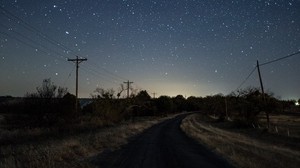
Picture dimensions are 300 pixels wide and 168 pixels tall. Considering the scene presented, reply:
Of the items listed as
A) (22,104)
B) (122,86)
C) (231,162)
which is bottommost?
(231,162)

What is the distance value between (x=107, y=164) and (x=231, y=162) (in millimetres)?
5699

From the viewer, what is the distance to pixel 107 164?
13875 mm

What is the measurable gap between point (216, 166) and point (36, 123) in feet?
94.8

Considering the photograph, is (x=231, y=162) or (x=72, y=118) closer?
(x=231, y=162)

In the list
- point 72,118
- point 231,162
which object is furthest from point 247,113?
point 231,162

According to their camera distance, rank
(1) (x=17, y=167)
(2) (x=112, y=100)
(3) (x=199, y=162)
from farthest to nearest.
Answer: (2) (x=112, y=100) → (3) (x=199, y=162) → (1) (x=17, y=167)

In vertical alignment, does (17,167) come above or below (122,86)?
below

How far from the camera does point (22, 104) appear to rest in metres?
38.6

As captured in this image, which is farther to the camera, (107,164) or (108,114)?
(108,114)

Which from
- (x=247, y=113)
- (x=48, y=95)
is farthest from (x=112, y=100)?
(x=247, y=113)

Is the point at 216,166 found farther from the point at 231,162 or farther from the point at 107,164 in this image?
the point at 107,164

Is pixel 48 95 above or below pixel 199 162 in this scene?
above

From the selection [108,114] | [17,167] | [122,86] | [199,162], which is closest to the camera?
A: [17,167]

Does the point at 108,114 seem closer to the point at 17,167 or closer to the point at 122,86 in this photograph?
the point at 122,86
